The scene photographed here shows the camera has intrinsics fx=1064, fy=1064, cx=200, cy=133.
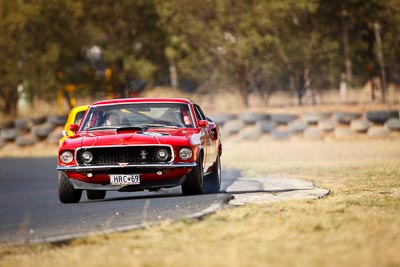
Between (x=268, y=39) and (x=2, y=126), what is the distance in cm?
890

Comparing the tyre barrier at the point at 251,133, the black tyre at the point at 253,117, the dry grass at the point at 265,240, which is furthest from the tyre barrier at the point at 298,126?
the dry grass at the point at 265,240

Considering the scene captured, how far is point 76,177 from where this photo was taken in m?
13.7

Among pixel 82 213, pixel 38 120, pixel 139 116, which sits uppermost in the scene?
pixel 139 116

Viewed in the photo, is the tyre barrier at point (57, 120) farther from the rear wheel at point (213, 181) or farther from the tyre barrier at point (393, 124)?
the rear wheel at point (213, 181)

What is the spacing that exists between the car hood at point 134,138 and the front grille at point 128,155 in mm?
79

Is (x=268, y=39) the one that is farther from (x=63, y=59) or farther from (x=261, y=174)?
(x=261, y=174)

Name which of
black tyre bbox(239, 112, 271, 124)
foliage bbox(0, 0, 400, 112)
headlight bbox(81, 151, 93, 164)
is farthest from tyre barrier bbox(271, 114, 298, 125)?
headlight bbox(81, 151, 93, 164)

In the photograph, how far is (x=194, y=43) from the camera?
120 ft

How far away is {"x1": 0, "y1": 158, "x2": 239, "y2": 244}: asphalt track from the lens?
10281mm

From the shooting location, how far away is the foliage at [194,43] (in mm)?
33656

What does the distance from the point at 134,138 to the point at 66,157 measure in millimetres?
945

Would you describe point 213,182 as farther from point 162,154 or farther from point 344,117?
point 344,117

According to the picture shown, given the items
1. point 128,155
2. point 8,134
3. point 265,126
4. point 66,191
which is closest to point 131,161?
point 128,155

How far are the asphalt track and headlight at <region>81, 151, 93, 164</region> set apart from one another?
1.86ft
